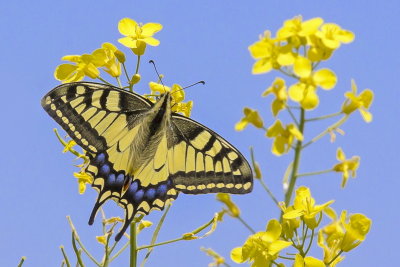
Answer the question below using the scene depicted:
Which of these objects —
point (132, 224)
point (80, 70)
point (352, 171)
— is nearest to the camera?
point (352, 171)

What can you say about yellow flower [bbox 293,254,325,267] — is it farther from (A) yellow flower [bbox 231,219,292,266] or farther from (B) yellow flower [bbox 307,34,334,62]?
(B) yellow flower [bbox 307,34,334,62]

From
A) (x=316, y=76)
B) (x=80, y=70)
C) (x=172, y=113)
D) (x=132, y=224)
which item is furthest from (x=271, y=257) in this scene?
(x=80, y=70)

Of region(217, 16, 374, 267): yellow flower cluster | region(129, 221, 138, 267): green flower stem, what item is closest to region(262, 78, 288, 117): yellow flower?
region(217, 16, 374, 267): yellow flower cluster

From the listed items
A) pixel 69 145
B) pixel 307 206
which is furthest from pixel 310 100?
pixel 69 145

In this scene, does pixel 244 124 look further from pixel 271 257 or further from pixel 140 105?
pixel 140 105

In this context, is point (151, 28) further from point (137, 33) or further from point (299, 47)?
point (299, 47)

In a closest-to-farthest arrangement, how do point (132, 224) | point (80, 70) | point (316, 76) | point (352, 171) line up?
point (316, 76)
point (352, 171)
point (132, 224)
point (80, 70)

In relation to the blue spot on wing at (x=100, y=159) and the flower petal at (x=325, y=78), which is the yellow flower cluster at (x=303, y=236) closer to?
the flower petal at (x=325, y=78)
